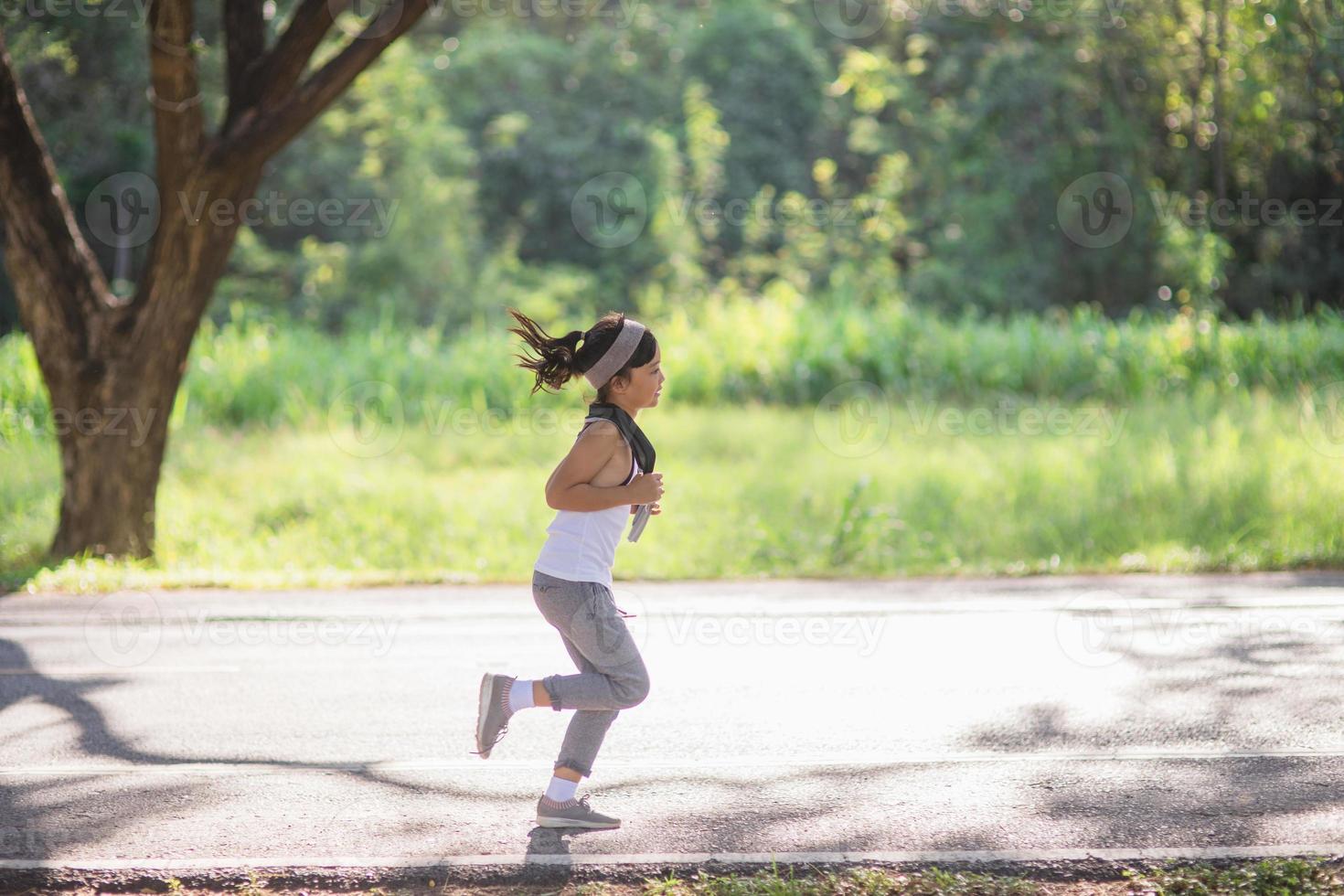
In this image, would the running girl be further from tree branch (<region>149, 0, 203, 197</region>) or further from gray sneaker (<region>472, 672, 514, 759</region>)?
tree branch (<region>149, 0, 203, 197</region>)

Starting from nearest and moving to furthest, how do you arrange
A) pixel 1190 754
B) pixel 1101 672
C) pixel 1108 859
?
pixel 1108 859
pixel 1190 754
pixel 1101 672

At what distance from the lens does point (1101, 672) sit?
6.87 meters

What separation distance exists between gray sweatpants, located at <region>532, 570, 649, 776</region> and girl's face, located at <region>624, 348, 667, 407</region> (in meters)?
0.65

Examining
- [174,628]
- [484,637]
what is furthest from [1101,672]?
[174,628]

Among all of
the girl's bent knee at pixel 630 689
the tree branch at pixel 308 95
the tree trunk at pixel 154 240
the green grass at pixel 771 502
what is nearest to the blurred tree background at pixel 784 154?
the tree branch at pixel 308 95

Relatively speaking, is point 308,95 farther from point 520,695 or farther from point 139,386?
point 520,695

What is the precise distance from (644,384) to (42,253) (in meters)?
7.25

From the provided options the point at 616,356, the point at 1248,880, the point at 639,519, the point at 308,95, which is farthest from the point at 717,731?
the point at 308,95

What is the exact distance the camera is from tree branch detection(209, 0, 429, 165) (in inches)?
374

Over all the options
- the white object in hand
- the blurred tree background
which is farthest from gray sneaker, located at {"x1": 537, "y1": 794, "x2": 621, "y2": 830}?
the blurred tree background

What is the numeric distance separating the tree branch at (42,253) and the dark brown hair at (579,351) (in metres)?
6.76

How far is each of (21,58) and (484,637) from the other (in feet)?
39.2

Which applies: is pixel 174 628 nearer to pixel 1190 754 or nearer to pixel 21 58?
pixel 1190 754

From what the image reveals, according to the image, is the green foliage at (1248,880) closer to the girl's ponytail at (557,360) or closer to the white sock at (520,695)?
the white sock at (520,695)
